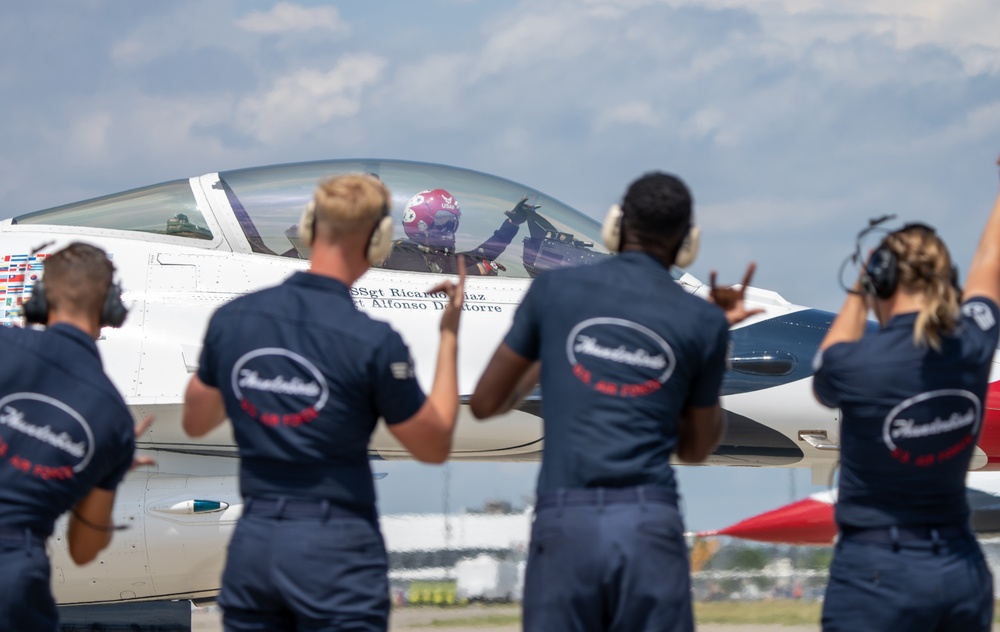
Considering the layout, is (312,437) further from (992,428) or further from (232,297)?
(992,428)

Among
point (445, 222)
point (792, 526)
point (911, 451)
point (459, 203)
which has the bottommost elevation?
point (792, 526)

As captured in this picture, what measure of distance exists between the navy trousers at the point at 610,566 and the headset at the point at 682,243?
794mm

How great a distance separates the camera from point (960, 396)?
145 inches

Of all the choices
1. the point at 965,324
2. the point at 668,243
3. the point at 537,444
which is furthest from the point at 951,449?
the point at 537,444

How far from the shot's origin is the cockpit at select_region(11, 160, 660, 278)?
7.83 meters

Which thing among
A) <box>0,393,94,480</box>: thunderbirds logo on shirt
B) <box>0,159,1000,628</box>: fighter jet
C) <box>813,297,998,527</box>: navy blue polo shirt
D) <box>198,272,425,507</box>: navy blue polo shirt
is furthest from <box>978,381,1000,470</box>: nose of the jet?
<box>0,393,94,480</box>: thunderbirds logo on shirt

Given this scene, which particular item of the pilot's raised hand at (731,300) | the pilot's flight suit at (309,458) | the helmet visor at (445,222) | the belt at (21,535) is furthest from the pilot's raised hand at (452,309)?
the helmet visor at (445,222)

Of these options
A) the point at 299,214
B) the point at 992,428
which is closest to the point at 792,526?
the point at 992,428

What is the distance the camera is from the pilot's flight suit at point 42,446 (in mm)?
3596

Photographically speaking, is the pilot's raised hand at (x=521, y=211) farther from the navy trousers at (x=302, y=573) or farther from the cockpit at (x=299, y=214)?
the navy trousers at (x=302, y=573)

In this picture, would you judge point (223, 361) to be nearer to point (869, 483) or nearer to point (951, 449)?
point (869, 483)

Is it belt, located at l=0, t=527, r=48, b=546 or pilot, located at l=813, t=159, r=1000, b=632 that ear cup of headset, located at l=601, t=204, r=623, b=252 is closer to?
pilot, located at l=813, t=159, r=1000, b=632

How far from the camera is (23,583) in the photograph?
3.57m

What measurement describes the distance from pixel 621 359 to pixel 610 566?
1.93ft
